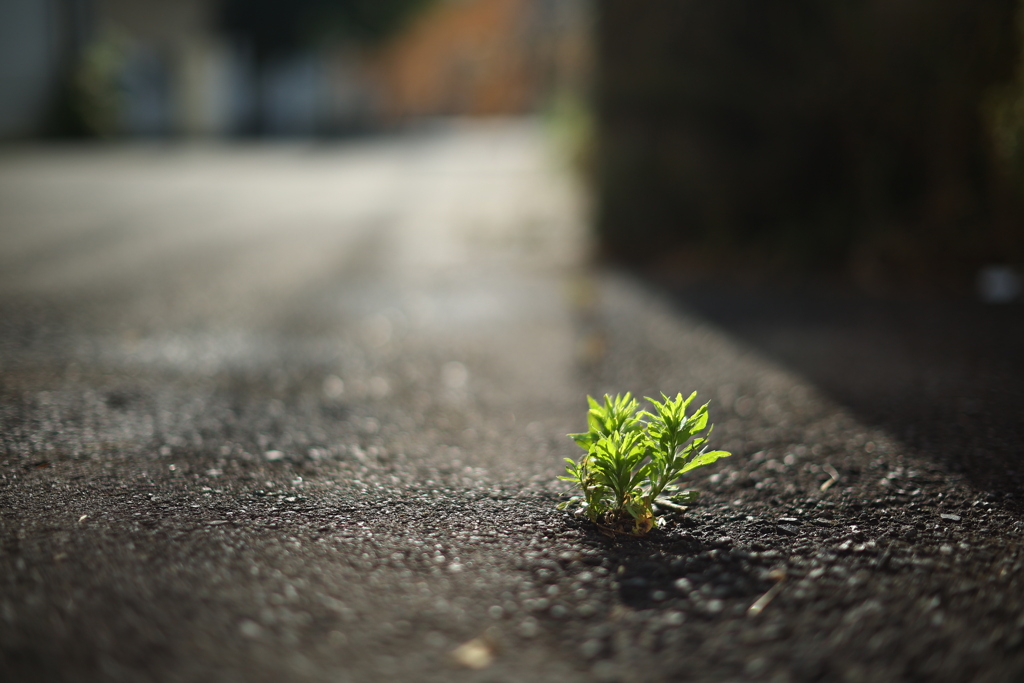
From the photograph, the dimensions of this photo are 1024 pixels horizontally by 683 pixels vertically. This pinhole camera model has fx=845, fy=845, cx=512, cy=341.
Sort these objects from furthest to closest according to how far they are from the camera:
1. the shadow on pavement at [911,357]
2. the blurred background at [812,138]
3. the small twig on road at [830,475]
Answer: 1. the blurred background at [812,138]
2. the shadow on pavement at [911,357]
3. the small twig on road at [830,475]

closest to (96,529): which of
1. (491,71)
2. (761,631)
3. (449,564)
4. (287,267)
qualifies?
(449,564)

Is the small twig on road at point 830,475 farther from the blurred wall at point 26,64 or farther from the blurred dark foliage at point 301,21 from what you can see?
the blurred dark foliage at point 301,21

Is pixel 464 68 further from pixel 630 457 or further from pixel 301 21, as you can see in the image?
pixel 630 457

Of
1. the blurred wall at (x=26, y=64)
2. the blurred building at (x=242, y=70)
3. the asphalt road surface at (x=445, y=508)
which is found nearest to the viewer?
the asphalt road surface at (x=445, y=508)

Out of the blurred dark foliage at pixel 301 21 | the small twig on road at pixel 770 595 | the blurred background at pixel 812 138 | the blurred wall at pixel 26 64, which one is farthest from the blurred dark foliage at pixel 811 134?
the blurred dark foliage at pixel 301 21

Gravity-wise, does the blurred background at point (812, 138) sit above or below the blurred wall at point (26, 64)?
below

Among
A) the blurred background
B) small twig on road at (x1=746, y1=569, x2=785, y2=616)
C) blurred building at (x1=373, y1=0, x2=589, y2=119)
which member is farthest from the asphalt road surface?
blurred building at (x1=373, y1=0, x2=589, y2=119)

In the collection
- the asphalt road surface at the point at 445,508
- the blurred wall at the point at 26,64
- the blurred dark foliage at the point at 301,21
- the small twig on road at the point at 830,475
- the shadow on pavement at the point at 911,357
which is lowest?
the asphalt road surface at the point at 445,508

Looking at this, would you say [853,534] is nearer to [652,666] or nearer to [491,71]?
[652,666]
